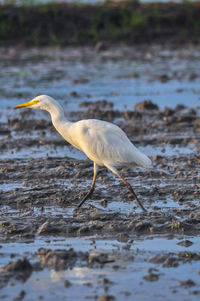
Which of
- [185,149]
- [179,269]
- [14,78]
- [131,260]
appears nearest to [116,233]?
[131,260]

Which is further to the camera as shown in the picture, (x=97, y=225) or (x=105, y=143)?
(x=105, y=143)

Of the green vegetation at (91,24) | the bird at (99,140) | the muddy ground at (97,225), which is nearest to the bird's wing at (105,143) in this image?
the bird at (99,140)

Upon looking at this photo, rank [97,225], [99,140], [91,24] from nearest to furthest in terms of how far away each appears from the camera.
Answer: [97,225] < [99,140] < [91,24]

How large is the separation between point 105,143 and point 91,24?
21.8 meters

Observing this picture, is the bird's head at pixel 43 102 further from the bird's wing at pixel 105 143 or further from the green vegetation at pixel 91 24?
the green vegetation at pixel 91 24

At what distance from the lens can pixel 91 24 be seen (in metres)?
29.0

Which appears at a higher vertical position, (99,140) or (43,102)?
(43,102)

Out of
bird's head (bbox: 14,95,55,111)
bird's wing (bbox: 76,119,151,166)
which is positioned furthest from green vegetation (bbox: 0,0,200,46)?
bird's wing (bbox: 76,119,151,166)

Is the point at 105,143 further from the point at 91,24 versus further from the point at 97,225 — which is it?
the point at 91,24

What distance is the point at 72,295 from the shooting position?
5234 millimetres

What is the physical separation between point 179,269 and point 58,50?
22.4 meters

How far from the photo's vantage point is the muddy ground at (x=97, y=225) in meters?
5.43

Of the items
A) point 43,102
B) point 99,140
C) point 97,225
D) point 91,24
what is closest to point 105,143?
point 99,140

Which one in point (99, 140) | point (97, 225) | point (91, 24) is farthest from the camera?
point (91, 24)
